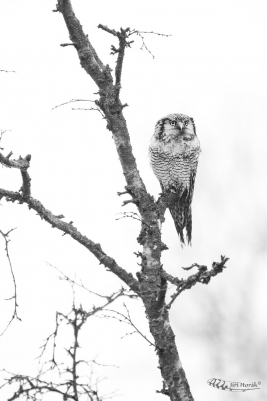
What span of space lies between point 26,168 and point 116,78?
148 cm

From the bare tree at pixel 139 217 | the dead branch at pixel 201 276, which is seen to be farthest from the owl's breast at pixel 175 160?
the dead branch at pixel 201 276

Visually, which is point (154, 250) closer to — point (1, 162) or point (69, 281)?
point (1, 162)

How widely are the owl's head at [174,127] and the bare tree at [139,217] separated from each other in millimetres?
2553

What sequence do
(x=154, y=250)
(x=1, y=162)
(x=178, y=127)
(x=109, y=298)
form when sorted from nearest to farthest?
(x=109, y=298) < (x=1, y=162) < (x=154, y=250) < (x=178, y=127)

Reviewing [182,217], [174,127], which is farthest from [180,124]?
[182,217]

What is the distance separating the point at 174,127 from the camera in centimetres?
902

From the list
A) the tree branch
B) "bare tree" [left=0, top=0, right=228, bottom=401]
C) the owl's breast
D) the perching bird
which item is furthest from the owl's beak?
the tree branch

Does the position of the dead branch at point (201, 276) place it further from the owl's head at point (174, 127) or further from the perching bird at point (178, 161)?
the owl's head at point (174, 127)

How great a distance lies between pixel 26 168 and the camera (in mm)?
4973

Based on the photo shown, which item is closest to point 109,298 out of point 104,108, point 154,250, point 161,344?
point 161,344

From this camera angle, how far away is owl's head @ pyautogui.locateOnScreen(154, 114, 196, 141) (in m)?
9.01

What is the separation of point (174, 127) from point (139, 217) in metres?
3.47

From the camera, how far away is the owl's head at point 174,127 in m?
9.01

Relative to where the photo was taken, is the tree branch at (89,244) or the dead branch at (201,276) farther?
the tree branch at (89,244)
